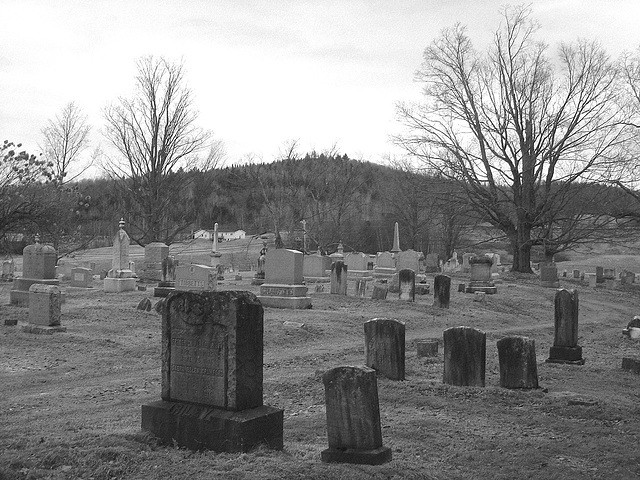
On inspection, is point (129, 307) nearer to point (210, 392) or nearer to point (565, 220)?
point (210, 392)

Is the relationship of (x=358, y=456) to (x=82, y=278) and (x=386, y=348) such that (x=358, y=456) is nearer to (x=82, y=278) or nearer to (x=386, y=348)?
(x=386, y=348)

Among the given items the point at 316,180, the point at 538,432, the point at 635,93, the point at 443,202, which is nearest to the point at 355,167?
the point at 316,180

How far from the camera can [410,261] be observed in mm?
30000

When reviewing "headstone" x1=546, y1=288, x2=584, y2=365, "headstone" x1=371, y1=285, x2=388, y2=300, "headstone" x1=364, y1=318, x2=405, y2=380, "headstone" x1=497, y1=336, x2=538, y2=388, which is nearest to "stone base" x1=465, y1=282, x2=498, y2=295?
"headstone" x1=371, y1=285, x2=388, y2=300

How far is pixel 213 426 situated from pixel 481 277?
68.5ft

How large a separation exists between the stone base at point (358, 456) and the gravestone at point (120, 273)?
18576 mm

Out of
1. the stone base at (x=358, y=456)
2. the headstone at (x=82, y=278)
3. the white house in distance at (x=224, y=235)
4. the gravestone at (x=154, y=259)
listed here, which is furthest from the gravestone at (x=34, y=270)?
the white house in distance at (x=224, y=235)

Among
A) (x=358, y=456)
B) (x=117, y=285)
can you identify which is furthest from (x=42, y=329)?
(x=358, y=456)

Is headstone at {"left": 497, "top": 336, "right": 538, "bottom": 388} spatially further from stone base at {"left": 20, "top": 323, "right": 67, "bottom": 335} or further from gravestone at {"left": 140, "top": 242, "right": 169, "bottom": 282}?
gravestone at {"left": 140, "top": 242, "right": 169, "bottom": 282}

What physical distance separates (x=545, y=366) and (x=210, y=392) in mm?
7158

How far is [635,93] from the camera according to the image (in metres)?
27.8

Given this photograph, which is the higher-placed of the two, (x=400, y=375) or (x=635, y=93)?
(x=635, y=93)

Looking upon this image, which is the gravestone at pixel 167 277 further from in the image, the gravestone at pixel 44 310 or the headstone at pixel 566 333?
the headstone at pixel 566 333

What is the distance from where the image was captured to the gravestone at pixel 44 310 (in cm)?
1327
